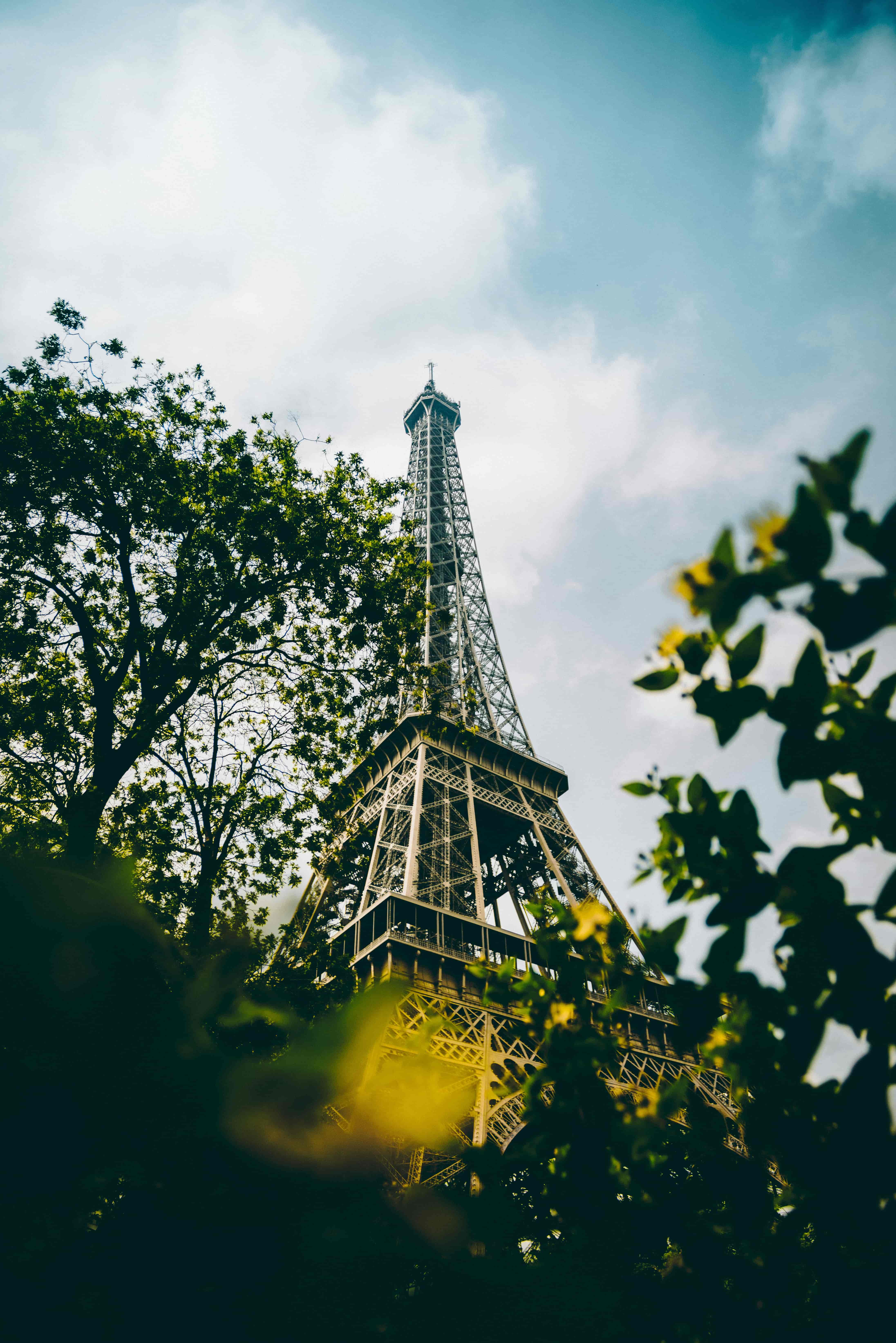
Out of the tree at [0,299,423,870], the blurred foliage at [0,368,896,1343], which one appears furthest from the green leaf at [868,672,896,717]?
the tree at [0,299,423,870]

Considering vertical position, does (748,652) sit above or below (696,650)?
below

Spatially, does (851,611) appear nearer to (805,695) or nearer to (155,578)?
(805,695)

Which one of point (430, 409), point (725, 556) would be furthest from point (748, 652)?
point (430, 409)

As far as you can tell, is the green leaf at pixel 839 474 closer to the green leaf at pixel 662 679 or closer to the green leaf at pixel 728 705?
the green leaf at pixel 728 705

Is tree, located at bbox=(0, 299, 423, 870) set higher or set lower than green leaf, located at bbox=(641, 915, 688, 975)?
higher

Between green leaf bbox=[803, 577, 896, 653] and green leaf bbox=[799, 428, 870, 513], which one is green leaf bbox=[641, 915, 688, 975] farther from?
green leaf bbox=[799, 428, 870, 513]

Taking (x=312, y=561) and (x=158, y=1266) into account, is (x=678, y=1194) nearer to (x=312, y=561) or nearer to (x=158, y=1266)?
(x=158, y=1266)

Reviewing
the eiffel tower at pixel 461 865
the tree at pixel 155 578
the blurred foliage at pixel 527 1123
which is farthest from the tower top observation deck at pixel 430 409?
the blurred foliage at pixel 527 1123
